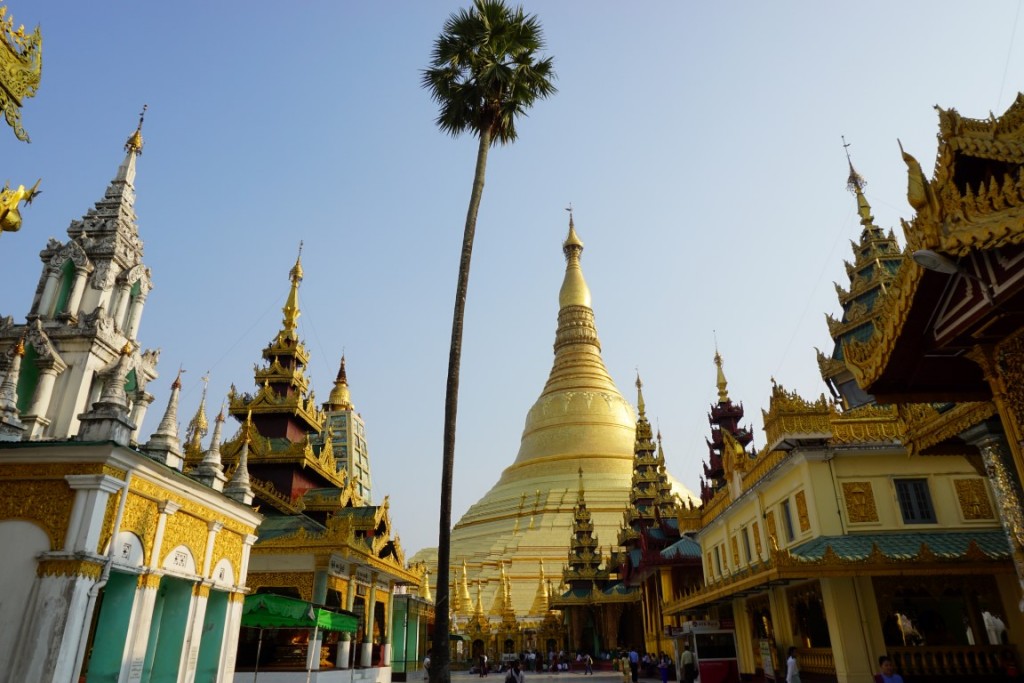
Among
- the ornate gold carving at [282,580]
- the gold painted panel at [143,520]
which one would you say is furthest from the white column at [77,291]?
the gold painted panel at [143,520]

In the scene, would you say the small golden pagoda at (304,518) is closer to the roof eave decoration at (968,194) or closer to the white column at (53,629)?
the white column at (53,629)

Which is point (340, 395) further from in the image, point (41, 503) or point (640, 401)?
point (41, 503)

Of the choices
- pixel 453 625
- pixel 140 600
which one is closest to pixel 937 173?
pixel 140 600

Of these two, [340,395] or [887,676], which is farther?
[340,395]

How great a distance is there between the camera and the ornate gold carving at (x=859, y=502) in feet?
50.8

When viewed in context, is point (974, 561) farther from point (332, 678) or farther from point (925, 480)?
point (332, 678)

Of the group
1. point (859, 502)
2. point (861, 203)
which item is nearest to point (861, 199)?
point (861, 203)

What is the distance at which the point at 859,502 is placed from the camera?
15.6 metres

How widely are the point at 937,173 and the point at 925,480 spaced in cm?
1218

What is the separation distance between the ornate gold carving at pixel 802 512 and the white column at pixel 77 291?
72.1 ft

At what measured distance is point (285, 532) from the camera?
64.5 feet

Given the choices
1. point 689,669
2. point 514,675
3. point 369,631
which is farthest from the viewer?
point 369,631

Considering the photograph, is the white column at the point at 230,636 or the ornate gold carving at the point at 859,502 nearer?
the white column at the point at 230,636

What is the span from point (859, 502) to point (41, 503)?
15469 millimetres
